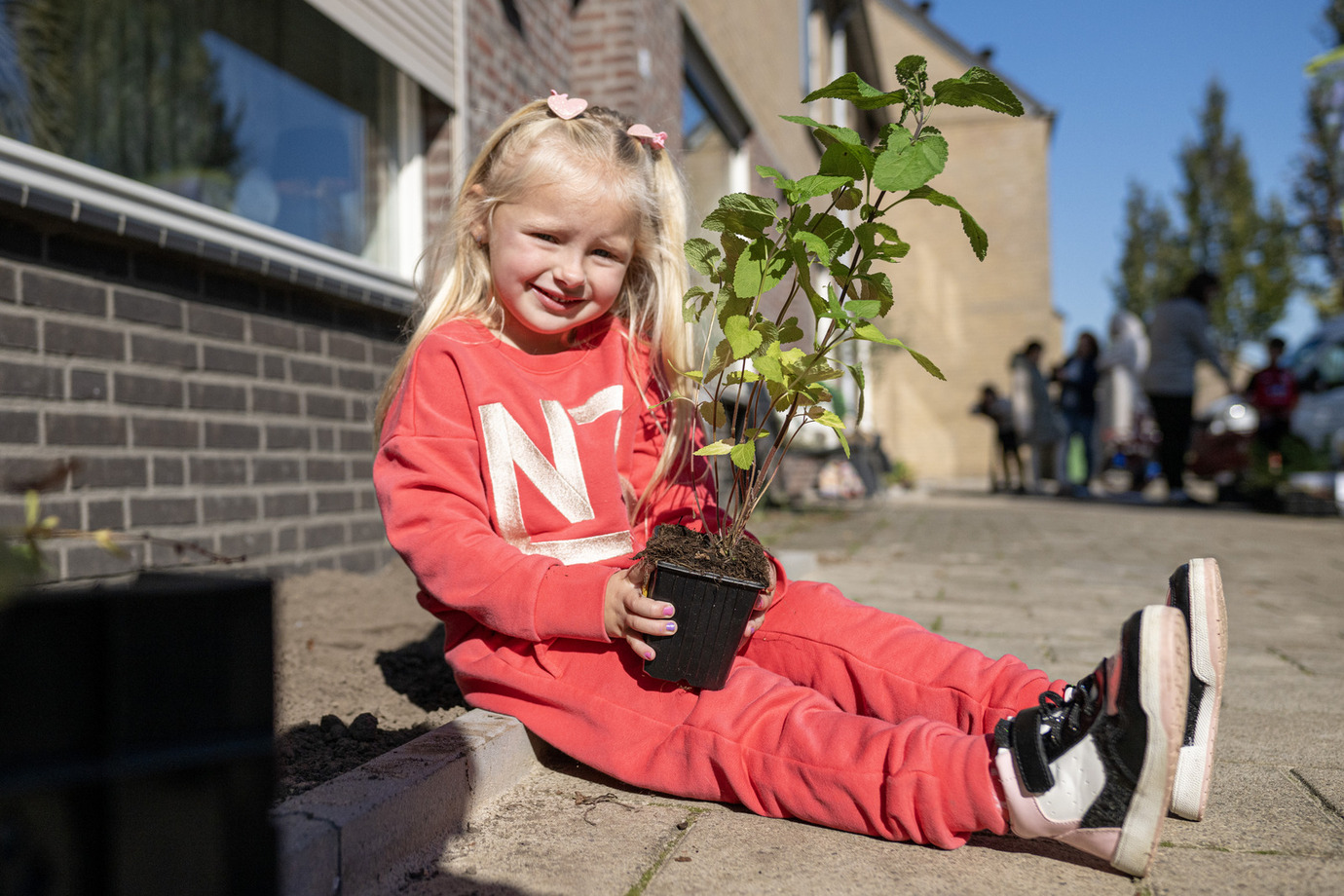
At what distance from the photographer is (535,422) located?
1974 millimetres

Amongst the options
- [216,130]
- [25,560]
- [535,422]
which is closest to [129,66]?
[216,130]

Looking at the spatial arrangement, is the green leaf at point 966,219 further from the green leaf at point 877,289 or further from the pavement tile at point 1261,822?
the pavement tile at point 1261,822

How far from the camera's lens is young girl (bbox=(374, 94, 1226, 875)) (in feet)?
4.54

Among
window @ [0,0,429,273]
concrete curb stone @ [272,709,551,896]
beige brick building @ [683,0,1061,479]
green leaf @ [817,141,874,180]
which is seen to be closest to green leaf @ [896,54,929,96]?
green leaf @ [817,141,874,180]

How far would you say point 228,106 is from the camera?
12.5ft

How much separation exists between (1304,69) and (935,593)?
130 inches

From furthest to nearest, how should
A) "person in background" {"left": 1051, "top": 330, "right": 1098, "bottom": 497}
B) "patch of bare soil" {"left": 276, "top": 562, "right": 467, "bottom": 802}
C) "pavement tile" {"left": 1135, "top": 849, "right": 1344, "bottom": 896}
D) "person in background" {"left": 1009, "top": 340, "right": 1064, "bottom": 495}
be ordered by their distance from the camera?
"person in background" {"left": 1009, "top": 340, "right": 1064, "bottom": 495} < "person in background" {"left": 1051, "top": 330, "right": 1098, "bottom": 497} < "patch of bare soil" {"left": 276, "top": 562, "right": 467, "bottom": 802} < "pavement tile" {"left": 1135, "top": 849, "right": 1344, "bottom": 896}

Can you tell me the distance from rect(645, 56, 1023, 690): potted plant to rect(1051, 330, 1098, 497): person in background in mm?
11256

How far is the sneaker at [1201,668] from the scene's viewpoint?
149 centimetres

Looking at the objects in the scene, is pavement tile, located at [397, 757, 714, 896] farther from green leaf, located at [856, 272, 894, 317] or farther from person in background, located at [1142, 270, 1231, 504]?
person in background, located at [1142, 270, 1231, 504]

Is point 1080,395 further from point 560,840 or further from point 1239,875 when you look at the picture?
point 560,840

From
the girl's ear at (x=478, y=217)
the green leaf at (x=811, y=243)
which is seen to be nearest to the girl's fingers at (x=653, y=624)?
the green leaf at (x=811, y=243)

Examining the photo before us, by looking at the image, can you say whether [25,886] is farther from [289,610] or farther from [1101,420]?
[1101,420]

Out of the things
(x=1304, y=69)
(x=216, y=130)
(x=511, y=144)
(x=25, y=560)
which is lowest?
(x=25, y=560)
